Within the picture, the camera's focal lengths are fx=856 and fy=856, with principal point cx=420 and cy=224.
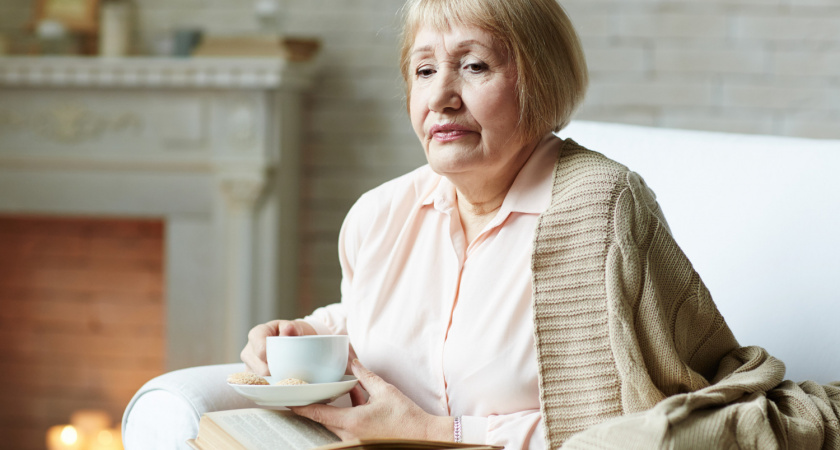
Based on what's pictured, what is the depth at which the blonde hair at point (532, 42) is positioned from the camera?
1129 millimetres

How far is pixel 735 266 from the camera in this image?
4.59 feet

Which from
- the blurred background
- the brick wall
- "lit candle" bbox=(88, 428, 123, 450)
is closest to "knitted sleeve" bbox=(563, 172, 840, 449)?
the brick wall

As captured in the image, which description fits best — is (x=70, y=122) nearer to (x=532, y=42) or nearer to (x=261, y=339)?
(x=261, y=339)

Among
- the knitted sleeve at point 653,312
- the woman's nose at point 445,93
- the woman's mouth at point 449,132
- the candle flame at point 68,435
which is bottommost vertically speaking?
the candle flame at point 68,435

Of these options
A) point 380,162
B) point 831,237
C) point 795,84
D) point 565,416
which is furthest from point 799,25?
point 565,416

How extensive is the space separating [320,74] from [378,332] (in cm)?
177

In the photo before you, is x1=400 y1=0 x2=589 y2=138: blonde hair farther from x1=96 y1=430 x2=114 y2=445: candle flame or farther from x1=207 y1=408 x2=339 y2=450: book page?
x1=96 y1=430 x2=114 y2=445: candle flame

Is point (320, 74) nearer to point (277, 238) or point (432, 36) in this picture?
point (277, 238)

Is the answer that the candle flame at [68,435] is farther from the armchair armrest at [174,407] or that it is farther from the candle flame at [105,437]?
the armchair armrest at [174,407]

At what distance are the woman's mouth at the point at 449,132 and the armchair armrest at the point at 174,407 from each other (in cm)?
49

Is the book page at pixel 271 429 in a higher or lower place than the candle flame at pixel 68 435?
higher

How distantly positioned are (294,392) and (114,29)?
2092 millimetres

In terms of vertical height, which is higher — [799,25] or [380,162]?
[799,25]

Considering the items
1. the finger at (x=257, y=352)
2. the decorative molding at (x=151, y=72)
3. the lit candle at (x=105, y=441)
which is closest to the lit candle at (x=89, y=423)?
the lit candle at (x=105, y=441)
